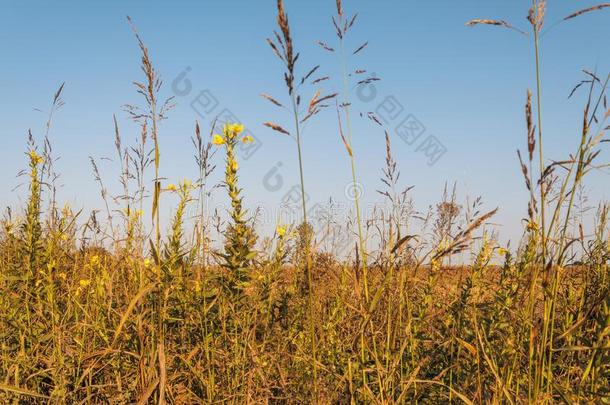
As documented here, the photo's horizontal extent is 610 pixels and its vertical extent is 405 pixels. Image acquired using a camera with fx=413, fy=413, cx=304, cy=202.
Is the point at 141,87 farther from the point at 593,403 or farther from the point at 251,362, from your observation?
the point at 593,403

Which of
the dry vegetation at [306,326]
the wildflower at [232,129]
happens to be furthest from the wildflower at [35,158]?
the wildflower at [232,129]

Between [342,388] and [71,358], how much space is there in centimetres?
150

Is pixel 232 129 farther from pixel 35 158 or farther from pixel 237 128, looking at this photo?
pixel 35 158

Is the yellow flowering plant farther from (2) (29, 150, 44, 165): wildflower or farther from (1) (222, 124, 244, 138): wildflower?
(2) (29, 150, 44, 165): wildflower

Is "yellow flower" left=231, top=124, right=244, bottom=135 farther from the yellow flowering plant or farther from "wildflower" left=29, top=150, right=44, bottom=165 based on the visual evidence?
"wildflower" left=29, top=150, right=44, bottom=165

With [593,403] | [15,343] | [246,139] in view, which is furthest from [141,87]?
[593,403]

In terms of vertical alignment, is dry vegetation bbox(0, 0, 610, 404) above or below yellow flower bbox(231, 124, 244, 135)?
below

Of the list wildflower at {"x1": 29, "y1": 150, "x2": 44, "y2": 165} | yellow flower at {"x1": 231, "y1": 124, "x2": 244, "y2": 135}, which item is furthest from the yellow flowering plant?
wildflower at {"x1": 29, "y1": 150, "x2": 44, "y2": 165}

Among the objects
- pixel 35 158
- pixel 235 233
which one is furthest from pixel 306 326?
pixel 35 158

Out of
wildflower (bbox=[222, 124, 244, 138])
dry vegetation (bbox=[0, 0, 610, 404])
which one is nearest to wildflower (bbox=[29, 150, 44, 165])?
dry vegetation (bbox=[0, 0, 610, 404])

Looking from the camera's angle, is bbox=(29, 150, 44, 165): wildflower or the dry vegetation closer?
the dry vegetation

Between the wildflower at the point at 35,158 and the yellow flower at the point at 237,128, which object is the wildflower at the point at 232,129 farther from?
the wildflower at the point at 35,158

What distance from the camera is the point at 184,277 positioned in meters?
2.96

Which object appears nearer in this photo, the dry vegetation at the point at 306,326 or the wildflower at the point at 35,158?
the dry vegetation at the point at 306,326
